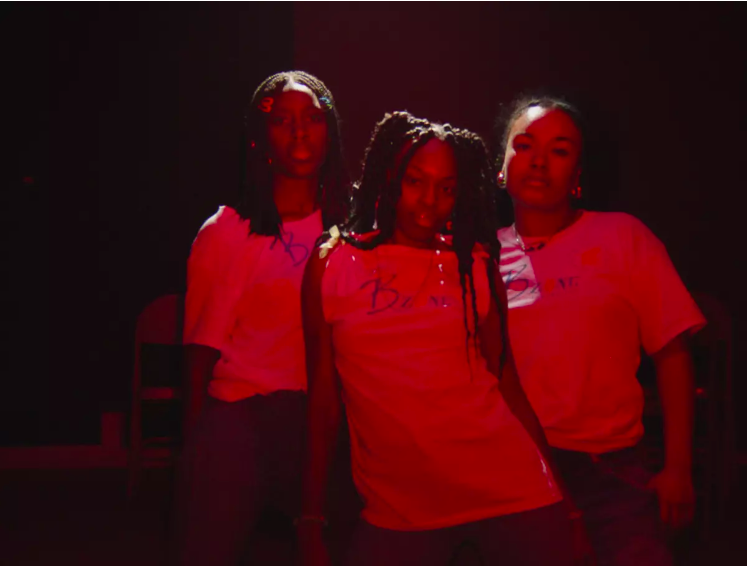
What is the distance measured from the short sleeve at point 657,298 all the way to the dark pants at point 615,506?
280 millimetres

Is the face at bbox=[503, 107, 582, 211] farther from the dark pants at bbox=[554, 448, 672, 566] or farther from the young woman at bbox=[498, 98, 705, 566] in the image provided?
the dark pants at bbox=[554, 448, 672, 566]

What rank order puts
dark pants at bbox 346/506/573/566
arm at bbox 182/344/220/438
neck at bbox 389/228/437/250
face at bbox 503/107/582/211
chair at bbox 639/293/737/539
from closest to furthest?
dark pants at bbox 346/506/573/566 → neck at bbox 389/228/437/250 → arm at bbox 182/344/220/438 → face at bbox 503/107/582/211 → chair at bbox 639/293/737/539

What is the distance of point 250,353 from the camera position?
1590 millimetres

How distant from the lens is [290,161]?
5.53 ft

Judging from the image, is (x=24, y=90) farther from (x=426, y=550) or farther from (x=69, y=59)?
(x=426, y=550)

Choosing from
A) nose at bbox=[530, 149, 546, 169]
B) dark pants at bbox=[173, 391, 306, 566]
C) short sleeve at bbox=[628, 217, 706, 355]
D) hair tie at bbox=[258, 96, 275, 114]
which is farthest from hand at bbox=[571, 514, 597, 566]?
hair tie at bbox=[258, 96, 275, 114]

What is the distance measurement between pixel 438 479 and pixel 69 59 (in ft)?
7.35

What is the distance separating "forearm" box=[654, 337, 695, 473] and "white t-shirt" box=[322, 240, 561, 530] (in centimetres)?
38

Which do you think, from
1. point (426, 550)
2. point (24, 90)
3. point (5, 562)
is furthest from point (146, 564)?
point (24, 90)

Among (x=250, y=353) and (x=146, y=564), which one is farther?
(x=146, y=564)

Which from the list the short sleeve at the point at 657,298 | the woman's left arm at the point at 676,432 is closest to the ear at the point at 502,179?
the short sleeve at the point at 657,298

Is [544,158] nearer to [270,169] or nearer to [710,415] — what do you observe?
[270,169]

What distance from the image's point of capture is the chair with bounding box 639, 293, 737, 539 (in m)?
2.51

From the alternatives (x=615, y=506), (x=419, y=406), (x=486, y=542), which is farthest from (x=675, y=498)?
(x=419, y=406)
